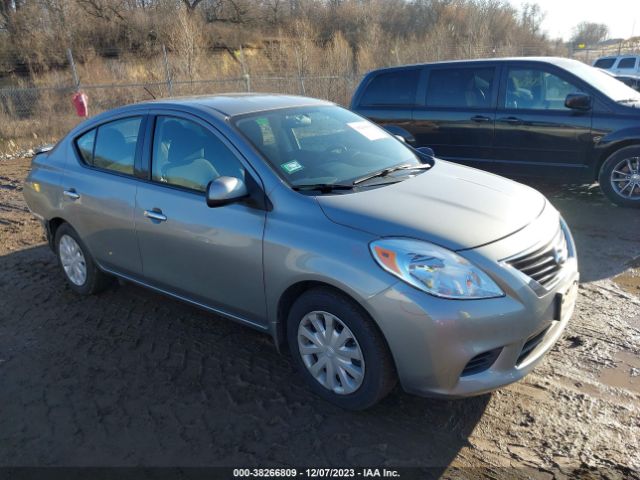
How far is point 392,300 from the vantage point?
2553mm

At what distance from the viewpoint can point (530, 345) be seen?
8.97 ft

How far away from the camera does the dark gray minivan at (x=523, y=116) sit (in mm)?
6250

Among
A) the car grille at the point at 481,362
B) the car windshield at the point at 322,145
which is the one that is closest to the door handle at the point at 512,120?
the car windshield at the point at 322,145

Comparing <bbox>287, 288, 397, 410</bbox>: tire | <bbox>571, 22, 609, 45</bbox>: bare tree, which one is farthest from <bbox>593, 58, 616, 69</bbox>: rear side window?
<bbox>571, 22, 609, 45</bbox>: bare tree

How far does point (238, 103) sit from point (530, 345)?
254 centimetres

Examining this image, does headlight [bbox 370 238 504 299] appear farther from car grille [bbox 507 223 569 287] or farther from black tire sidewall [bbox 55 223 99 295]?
black tire sidewall [bbox 55 223 99 295]

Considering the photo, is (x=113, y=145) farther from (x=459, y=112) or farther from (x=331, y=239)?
(x=459, y=112)

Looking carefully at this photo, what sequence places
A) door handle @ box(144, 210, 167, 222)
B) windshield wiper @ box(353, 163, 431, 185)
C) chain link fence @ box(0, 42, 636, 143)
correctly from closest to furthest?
windshield wiper @ box(353, 163, 431, 185) → door handle @ box(144, 210, 167, 222) → chain link fence @ box(0, 42, 636, 143)

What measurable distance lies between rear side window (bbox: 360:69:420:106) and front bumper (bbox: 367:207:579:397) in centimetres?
536

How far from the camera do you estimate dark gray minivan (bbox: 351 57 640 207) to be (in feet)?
20.5

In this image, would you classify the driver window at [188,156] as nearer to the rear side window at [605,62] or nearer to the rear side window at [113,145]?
the rear side window at [113,145]

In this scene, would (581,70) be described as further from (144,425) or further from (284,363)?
(144,425)

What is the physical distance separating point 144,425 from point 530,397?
A: 2223mm

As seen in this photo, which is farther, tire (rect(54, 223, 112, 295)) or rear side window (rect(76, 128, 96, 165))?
tire (rect(54, 223, 112, 295))
